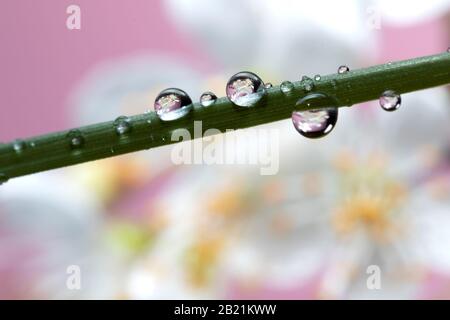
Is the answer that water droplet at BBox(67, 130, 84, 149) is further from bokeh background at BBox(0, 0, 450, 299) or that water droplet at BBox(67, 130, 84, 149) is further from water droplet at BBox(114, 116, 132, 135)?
bokeh background at BBox(0, 0, 450, 299)

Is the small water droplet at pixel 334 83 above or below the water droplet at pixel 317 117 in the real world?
above

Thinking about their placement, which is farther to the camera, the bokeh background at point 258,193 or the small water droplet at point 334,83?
the bokeh background at point 258,193

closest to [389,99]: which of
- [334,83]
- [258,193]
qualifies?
[334,83]

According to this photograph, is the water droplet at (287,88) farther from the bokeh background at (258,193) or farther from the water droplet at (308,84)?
the bokeh background at (258,193)

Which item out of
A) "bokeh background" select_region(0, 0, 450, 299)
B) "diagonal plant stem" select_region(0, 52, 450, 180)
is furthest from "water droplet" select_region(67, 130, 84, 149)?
"bokeh background" select_region(0, 0, 450, 299)

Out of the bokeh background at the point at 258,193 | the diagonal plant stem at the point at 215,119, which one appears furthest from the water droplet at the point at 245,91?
the bokeh background at the point at 258,193

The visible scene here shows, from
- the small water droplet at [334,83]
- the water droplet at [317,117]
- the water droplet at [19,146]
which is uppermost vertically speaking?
the small water droplet at [334,83]

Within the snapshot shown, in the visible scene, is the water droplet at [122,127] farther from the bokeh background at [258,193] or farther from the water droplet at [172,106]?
the bokeh background at [258,193]

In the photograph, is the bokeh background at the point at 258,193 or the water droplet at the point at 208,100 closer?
the water droplet at the point at 208,100

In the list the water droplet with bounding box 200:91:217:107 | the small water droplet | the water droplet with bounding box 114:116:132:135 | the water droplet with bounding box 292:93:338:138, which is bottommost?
the water droplet with bounding box 114:116:132:135
